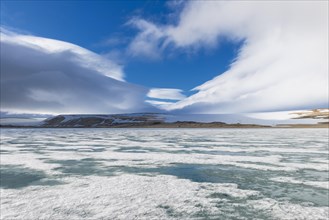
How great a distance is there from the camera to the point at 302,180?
304 inches

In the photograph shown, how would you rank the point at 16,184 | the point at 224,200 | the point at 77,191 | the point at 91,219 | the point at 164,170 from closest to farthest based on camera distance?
1. the point at 91,219
2. the point at 224,200
3. the point at 77,191
4. the point at 16,184
5. the point at 164,170

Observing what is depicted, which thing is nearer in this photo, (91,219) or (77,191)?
(91,219)

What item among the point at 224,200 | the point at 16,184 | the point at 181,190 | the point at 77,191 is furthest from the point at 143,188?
the point at 16,184

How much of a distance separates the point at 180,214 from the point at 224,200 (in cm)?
130

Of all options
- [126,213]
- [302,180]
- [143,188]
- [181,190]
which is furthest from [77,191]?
[302,180]

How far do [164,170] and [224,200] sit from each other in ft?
12.6

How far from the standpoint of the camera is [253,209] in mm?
5227

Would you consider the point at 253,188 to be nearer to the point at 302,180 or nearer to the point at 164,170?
the point at 302,180

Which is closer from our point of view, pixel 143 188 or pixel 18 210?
pixel 18 210

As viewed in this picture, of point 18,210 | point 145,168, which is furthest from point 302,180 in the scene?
point 18,210

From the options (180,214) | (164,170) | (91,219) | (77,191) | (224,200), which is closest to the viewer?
(91,219)

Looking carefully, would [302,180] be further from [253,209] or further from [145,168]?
[145,168]

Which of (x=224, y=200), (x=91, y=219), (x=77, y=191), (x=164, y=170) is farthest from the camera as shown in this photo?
(x=164, y=170)

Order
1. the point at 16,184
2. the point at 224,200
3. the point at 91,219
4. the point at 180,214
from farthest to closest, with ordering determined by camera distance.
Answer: the point at 16,184 < the point at 224,200 < the point at 180,214 < the point at 91,219
